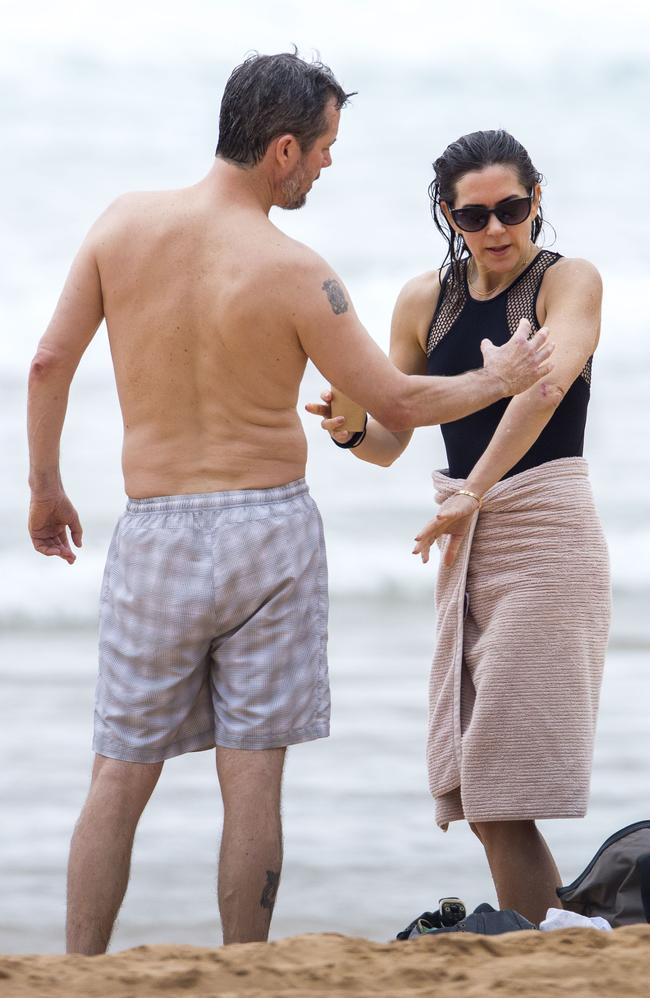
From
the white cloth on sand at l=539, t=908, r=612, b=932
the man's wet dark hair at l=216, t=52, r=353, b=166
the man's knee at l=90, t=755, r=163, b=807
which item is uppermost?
the man's wet dark hair at l=216, t=52, r=353, b=166

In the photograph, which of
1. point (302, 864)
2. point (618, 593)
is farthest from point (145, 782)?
point (618, 593)

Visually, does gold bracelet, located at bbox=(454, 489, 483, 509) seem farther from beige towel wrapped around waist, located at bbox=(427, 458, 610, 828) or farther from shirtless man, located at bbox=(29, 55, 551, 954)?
shirtless man, located at bbox=(29, 55, 551, 954)

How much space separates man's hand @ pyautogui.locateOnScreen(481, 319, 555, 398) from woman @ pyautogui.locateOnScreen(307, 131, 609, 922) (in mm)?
154

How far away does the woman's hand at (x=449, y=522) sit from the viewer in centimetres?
317

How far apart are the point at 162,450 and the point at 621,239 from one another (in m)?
14.9

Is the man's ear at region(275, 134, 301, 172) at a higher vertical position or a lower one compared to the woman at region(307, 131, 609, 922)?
higher

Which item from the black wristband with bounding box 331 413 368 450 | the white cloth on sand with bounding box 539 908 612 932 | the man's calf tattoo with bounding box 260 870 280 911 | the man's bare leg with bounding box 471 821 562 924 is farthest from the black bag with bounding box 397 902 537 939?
the black wristband with bounding box 331 413 368 450

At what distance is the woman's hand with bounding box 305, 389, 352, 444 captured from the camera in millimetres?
3346

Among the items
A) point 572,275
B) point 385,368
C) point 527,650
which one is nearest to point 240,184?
point 385,368

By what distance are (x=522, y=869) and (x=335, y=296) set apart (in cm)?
138

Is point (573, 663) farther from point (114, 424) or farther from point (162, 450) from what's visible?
point (114, 424)

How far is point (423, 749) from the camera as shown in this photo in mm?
6379

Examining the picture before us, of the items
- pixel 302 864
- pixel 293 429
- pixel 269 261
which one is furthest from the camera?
pixel 302 864

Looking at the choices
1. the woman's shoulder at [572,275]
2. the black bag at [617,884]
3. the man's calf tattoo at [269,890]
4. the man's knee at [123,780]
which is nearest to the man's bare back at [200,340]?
the man's knee at [123,780]
